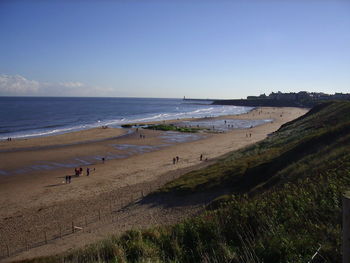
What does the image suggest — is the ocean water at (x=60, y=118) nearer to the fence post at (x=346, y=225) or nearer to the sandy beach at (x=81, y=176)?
the sandy beach at (x=81, y=176)

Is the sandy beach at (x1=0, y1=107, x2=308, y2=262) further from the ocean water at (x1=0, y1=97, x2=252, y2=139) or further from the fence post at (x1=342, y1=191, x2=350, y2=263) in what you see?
the fence post at (x1=342, y1=191, x2=350, y2=263)

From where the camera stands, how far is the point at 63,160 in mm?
33750

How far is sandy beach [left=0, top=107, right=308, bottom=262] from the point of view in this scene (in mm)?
17266

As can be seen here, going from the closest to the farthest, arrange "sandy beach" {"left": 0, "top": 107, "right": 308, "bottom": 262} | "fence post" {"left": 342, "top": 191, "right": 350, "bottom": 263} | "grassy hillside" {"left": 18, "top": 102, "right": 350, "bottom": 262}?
"fence post" {"left": 342, "top": 191, "right": 350, "bottom": 263} < "grassy hillside" {"left": 18, "top": 102, "right": 350, "bottom": 262} < "sandy beach" {"left": 0, "top": 107, "right": 308, "bottom": 262}

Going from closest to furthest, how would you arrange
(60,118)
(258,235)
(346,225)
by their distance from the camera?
(346,225)
(258,235)
(60,118)

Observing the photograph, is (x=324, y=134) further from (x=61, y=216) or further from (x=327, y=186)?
(x=61, y=216)

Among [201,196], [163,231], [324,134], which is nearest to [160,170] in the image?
[201,196]

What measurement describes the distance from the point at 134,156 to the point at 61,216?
1919 centimetres

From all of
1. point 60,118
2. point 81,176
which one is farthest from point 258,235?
point 60,118

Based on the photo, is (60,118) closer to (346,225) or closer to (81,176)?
(81,176)

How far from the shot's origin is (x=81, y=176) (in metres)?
27.0

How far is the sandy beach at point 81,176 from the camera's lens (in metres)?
17.3

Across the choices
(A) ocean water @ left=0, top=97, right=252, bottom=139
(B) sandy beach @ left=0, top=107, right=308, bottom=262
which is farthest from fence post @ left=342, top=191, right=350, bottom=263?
(A) ocean water @ left=0, top=97, right=252, bottom=139

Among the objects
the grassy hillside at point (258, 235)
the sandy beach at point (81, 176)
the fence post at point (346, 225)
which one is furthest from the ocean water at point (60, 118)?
the fence post at point (346, 225)
